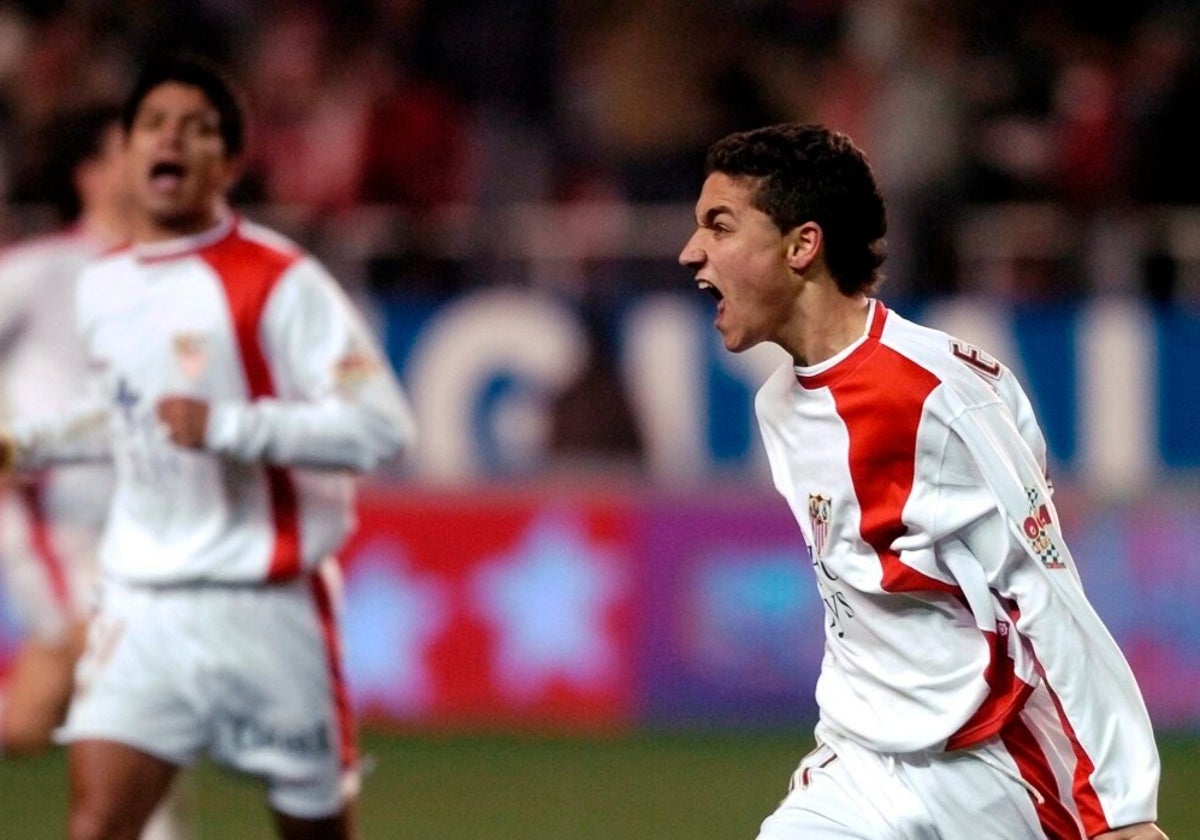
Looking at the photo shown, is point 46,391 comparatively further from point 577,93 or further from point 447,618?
point 577,93

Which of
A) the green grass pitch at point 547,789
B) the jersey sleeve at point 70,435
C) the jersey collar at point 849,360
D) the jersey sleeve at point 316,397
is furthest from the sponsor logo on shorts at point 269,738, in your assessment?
the green grass pitch at point 547,789

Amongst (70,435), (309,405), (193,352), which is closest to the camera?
(309,405)

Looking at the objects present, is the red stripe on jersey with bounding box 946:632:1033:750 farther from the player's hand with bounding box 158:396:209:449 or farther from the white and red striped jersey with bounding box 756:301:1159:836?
the player's hand with bounding box 158:396:209:449

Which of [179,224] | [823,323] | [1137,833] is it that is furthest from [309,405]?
[1137,833]

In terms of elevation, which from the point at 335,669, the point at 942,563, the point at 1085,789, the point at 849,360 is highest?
the point at 849,360

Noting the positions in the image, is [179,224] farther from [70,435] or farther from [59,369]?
[59,369]

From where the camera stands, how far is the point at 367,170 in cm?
1232

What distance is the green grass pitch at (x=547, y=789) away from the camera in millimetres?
8266

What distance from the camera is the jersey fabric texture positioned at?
7.20 metres

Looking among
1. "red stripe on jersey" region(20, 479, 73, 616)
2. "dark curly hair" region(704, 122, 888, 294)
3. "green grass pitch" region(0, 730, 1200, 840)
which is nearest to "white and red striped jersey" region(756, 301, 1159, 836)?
"dark curly hair" region(704, 122, 888, 294)

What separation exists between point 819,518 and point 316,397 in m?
1.75

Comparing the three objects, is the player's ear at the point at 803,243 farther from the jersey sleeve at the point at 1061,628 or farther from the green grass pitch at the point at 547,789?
the green grass pitch at the point at 547,789

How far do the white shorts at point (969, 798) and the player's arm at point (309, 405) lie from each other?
66.3 inches

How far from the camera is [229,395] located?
18.7 ft
